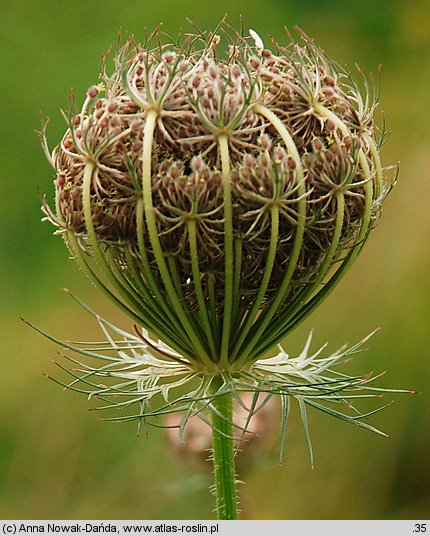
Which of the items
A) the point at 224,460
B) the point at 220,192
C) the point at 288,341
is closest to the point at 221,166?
the point at 220,192

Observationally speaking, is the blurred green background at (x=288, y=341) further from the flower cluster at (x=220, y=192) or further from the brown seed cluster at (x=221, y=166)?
the brown seed cluster at (x=221, y=166)

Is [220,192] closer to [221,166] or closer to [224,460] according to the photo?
[221,166]

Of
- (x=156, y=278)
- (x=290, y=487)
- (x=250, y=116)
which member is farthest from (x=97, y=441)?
(x=250, y=116)

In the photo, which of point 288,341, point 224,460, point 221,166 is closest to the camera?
point 221,166

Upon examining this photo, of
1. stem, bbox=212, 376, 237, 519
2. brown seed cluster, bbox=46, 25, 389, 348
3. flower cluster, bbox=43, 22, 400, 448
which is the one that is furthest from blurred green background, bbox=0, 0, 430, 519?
brown seed cluster, bbox=46, 25, 389, 348

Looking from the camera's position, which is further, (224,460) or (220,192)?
(224,460)

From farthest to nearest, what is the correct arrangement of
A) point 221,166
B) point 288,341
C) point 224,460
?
point 288,341, point 224,460, point 221,166

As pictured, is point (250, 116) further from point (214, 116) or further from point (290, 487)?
point (290, 487)
